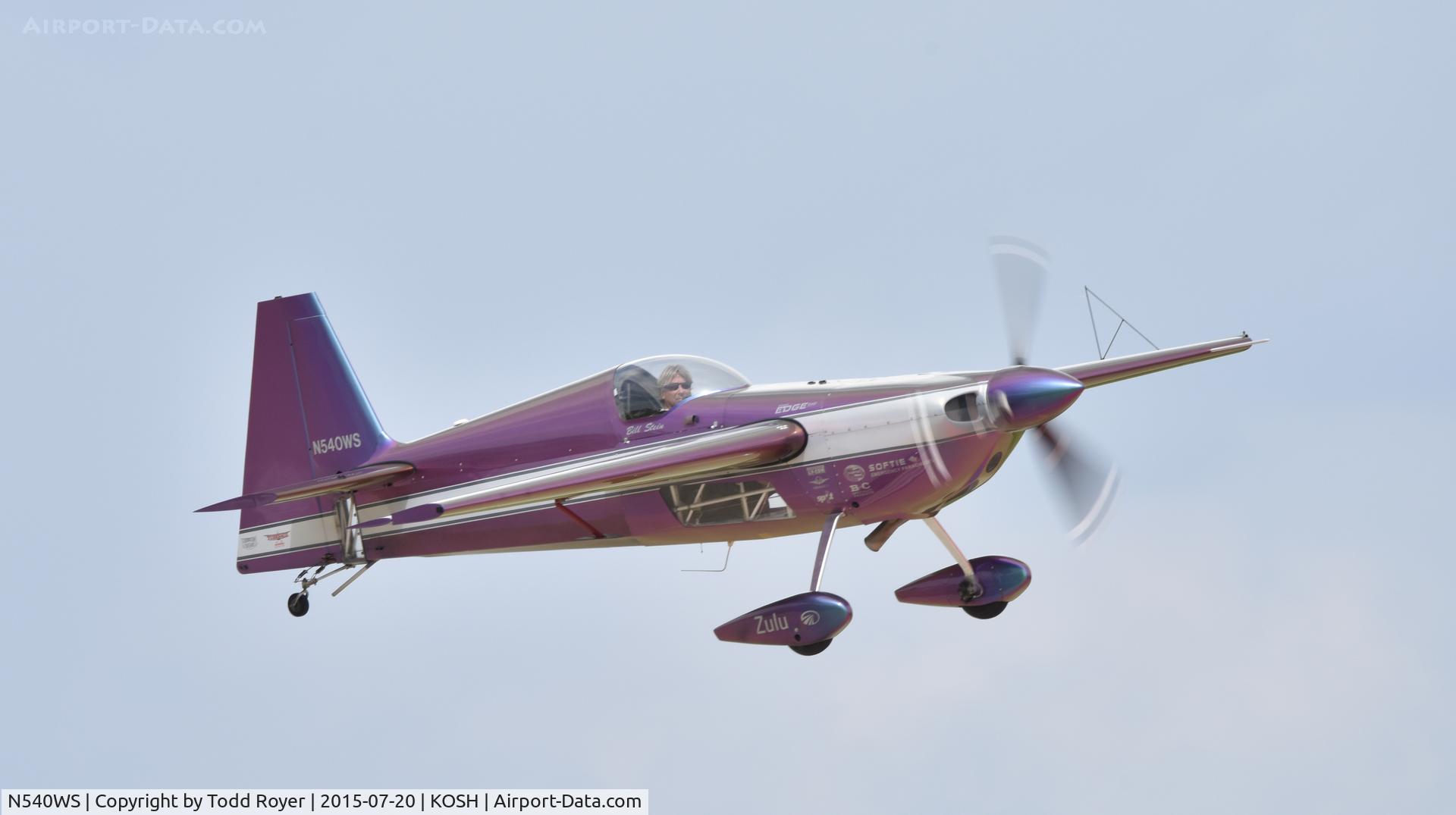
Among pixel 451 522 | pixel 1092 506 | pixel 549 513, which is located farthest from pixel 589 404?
pixel 1092 506

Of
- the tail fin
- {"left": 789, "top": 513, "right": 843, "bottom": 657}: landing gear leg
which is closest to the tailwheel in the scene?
{"left": 789, "top": 513, "right": 843, "bottom": 657}: landing gear leg

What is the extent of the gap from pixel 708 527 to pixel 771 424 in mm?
1524

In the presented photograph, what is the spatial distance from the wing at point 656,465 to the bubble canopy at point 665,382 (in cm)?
84

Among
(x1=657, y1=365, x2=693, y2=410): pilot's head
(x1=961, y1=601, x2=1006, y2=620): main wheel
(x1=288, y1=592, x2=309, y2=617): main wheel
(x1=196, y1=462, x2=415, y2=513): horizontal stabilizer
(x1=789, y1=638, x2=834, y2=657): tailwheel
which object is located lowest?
(x1=789, y1=638, x2=834, y2=657): tailwheel

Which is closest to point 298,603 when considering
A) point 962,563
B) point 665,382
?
point 665,382

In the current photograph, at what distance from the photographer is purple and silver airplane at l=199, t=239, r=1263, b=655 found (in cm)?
1578

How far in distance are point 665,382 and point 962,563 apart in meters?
3.81

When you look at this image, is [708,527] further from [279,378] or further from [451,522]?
[279,378]

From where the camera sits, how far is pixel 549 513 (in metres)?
18.2

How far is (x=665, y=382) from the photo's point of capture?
56.9ft

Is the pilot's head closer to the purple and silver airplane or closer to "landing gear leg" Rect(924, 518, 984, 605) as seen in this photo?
the purple and silver airplane

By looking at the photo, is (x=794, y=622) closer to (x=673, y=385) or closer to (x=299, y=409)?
(x=673, y=385)

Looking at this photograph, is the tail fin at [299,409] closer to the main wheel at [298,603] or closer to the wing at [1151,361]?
the main wheel at [298,603]

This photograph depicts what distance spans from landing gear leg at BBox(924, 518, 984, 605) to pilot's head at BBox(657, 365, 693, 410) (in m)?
3.00
